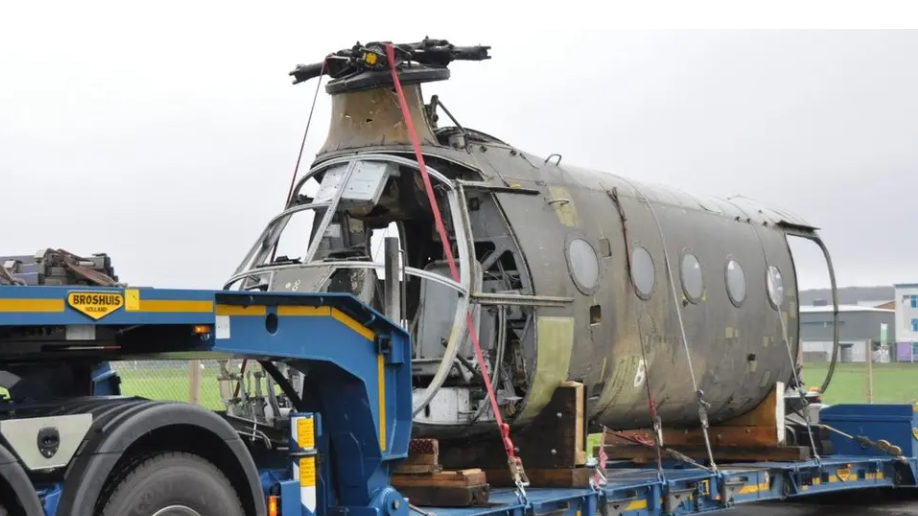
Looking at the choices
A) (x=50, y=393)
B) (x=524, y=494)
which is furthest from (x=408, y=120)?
(x=50, y=393)

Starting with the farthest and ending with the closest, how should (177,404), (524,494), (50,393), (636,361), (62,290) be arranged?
(636,361) < (524,494) < (50,393) < (177,404) < (62,290)

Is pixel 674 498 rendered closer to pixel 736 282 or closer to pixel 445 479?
pixel 445 479

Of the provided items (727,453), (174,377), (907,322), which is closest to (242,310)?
(174,377)

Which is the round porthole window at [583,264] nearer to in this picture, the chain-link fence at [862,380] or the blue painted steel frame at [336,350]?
the blue painted steel frame at [336,350]

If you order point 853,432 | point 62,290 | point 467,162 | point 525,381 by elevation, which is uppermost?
point 467,162

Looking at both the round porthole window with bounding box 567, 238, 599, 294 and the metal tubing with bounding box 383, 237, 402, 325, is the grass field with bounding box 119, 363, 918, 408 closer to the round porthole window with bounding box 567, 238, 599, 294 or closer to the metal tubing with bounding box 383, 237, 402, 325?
the metal tubing with bounding box 383, 237, 402, 325

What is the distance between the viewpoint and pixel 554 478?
9.67 m

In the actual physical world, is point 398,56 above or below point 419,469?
above

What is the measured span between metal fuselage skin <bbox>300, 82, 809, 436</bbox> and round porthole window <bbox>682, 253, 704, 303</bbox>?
0.06m

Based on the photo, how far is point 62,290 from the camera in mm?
5219

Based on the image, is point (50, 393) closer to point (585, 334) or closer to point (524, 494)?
point (524, 494)

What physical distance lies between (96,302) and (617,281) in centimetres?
607

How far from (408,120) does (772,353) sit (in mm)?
5638

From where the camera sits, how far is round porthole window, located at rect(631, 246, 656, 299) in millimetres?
10930
